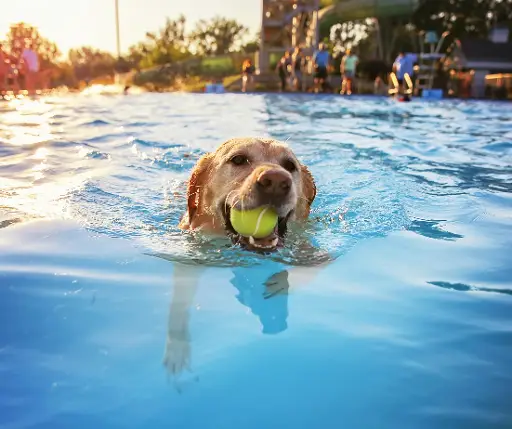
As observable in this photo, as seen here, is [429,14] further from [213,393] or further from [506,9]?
[213,393]

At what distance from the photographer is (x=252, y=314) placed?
2533mm

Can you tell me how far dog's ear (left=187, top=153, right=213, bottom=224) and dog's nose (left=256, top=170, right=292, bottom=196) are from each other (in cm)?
92

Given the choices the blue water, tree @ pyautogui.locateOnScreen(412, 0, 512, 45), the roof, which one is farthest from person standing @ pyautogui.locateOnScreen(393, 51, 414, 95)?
tree @ pyautogui.locateOnScreen(412, 0, 512, 45)

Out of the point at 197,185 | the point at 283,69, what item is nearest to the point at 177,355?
the point at 197,185

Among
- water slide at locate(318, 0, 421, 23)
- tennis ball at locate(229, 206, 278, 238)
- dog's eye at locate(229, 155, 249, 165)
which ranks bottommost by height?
tennis ball at locate(229, 206, 278, 238)

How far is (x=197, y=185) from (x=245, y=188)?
0.84m

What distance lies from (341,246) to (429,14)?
41135mm

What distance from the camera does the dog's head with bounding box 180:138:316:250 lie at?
3.20 m

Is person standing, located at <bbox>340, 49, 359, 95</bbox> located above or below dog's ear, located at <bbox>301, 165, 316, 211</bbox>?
above

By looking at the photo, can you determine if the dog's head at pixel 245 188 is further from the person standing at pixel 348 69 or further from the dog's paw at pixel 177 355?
the person standing at pixel 348 69

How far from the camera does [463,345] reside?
2293mm

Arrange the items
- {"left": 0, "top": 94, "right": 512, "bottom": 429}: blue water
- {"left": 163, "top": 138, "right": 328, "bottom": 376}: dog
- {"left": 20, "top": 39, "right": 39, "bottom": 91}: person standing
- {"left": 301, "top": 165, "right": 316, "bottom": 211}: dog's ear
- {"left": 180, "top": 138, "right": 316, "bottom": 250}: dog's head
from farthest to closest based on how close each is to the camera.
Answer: {"left": 20, "top": 39, "right": 39, "bottom": 91}: person standing → {"left": 301, "top": 165, "right": 316, "bottom": 211}: dog's ear → {"left": 180, "top": 138, "right": 316, "bottom": 250}: dog's head → {"left": 163, "top": 138, "right": 328, "bottom": 376}: dog → {"left": 0, "top": 94, "right": 512, "bottom": 429}: blue water

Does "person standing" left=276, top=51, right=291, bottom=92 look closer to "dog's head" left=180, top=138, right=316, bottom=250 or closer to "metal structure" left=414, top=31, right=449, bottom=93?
"metal structure" left=414, top=31, right=449, bottom=93

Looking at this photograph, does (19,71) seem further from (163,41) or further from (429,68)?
(163,41)
